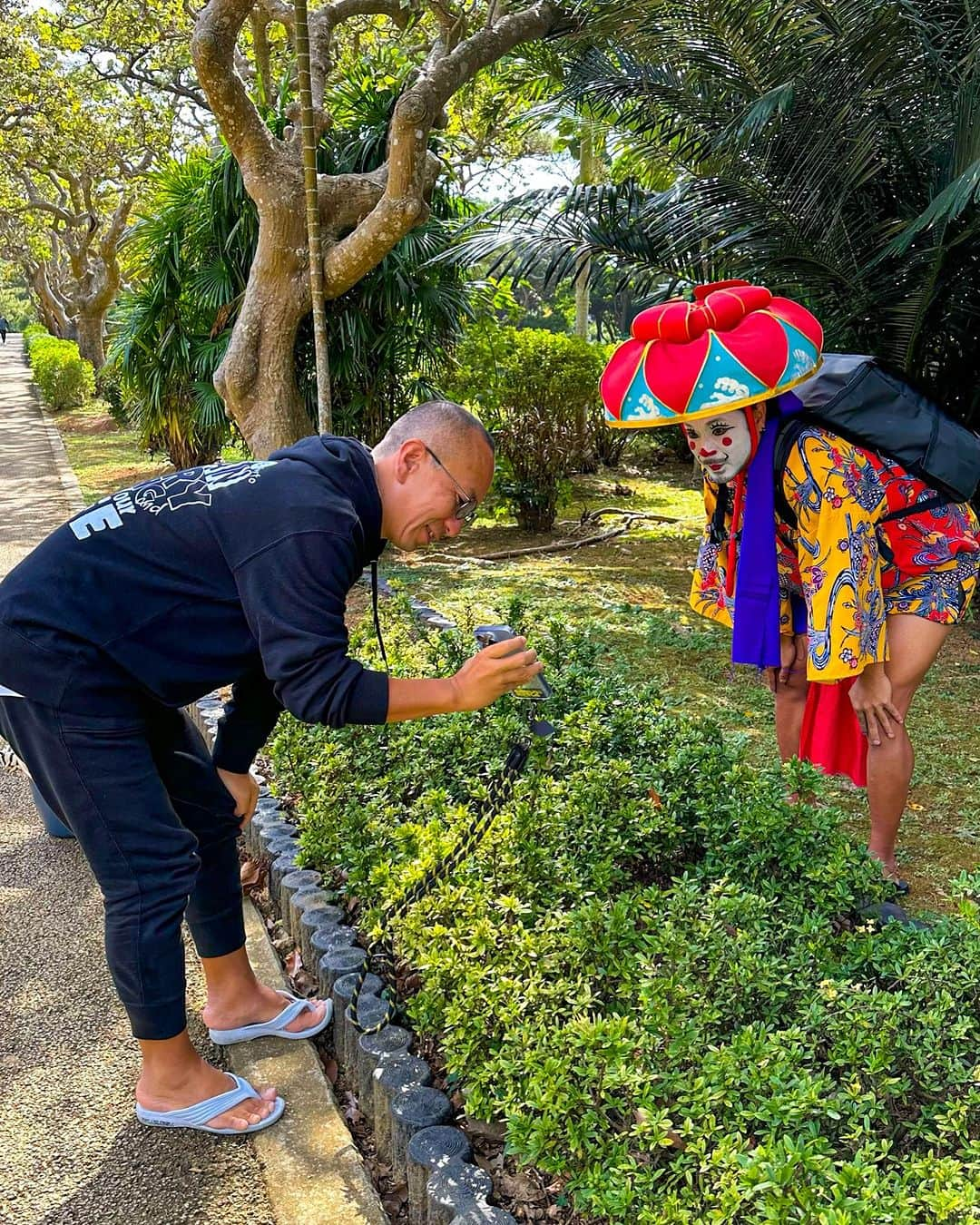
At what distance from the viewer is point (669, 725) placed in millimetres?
2957

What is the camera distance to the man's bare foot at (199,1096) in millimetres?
2336

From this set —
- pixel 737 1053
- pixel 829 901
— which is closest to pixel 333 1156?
pixel 737 1053

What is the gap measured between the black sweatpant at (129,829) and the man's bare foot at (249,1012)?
352mm

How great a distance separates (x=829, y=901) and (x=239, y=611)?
138 cm

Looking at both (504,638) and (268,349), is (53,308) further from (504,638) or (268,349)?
(504,638)

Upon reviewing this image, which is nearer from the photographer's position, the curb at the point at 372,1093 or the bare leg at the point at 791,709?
the curb at the point at 372,1093

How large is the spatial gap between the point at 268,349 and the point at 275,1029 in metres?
4.98

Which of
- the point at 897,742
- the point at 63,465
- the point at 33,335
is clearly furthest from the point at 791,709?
the point at 33,335

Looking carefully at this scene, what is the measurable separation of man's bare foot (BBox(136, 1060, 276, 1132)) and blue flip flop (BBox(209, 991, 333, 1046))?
0.77 ft

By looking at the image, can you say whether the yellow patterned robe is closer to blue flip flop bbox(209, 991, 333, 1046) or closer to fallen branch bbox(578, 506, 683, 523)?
blue flip flop bbox(209, 991, 333, 1046)

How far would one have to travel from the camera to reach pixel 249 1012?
2652 mm

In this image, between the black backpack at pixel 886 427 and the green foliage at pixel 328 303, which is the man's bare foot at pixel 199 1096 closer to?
the black backpack at pixel 886 427

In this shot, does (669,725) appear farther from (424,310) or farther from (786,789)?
(424,310)

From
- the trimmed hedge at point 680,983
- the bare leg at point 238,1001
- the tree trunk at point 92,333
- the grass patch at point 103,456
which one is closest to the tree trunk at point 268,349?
the grass patch at point 103,456
